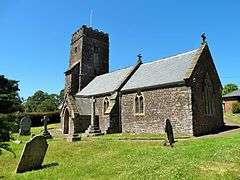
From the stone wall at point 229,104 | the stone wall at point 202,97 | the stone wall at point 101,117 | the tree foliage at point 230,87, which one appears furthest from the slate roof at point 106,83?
the tree foliage at point 230,87

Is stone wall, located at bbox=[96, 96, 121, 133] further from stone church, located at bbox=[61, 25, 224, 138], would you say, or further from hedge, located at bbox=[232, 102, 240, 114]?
hedge, located at bbox=[232, 102, 240, 114]

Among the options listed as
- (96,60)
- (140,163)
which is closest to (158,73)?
(140,163)

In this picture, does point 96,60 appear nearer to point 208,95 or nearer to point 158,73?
point 158,73

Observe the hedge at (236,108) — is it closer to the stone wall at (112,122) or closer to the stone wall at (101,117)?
the stone wall at (101,117)

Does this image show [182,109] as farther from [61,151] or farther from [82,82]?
[82,82]

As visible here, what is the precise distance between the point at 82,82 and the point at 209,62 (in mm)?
20373

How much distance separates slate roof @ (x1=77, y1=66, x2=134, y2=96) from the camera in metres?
33.0

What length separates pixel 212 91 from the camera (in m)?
26.8

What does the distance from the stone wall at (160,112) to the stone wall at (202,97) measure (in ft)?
2.40

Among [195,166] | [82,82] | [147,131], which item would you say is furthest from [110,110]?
[195,166]

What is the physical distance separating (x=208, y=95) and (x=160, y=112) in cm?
494

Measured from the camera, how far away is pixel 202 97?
24672 mm

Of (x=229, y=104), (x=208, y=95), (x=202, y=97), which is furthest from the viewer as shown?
(x=229, y=104)

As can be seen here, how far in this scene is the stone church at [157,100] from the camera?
923 inches
